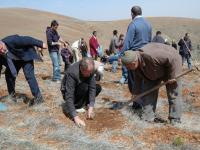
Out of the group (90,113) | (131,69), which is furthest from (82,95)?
(131,69)

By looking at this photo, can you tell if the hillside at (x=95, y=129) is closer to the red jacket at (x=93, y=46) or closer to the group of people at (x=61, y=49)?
the group of people at (x=61, y=49)

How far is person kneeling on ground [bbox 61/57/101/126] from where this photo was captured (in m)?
6.69

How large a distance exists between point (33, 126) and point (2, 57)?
1.61m

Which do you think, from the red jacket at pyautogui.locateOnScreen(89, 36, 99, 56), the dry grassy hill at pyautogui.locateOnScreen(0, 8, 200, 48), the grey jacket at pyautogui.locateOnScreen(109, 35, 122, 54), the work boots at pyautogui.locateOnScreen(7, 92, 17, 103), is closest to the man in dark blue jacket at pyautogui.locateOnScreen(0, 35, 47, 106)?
the work boots at pyautogui.locateOnScreen(7, 92, 17, 103)

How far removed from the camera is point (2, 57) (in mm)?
7762

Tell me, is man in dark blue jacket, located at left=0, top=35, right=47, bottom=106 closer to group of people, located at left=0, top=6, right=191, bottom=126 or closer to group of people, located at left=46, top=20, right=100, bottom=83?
group of people, located at left=0, top=6, right=191, bottom=126

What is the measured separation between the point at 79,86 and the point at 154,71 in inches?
50.9

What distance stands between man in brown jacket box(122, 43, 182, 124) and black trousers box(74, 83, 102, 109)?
0.84 metres

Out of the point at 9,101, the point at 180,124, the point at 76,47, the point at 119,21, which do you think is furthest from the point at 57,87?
the point at 119,21

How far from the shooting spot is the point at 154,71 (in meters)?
6.77

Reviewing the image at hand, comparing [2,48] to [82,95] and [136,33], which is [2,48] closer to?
[82,95]

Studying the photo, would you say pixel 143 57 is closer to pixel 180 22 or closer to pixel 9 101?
pixel 9 101

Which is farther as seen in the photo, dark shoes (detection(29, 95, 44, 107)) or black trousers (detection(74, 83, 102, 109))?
dark shoes (detection(29, 95, 44, 107))

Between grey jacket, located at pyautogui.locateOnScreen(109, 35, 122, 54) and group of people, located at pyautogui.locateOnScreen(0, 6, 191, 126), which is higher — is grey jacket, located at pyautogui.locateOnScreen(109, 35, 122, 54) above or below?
below
